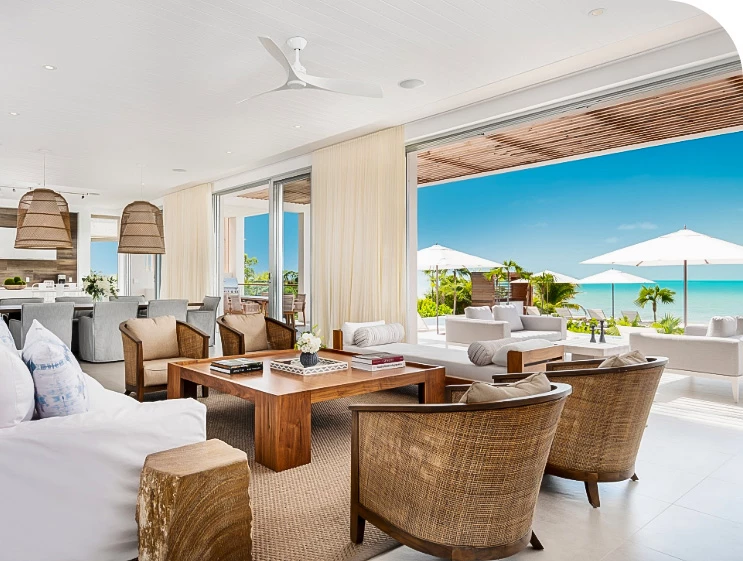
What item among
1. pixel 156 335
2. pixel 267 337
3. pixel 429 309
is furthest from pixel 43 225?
pixel 429 309

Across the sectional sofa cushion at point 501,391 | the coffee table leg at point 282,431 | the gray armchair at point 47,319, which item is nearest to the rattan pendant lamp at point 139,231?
the gray armchair at point 47,319

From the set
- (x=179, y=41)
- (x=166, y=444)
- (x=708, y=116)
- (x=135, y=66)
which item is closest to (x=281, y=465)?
(x=166, y=444)

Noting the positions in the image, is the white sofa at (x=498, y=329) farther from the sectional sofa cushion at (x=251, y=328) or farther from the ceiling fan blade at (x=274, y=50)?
the ceiling fan blade at (x=274, y=50)

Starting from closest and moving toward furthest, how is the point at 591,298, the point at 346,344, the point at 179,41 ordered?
the point at 179,41 < the point at 346,344 < the point at 591,298

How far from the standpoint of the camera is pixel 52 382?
2.01 m

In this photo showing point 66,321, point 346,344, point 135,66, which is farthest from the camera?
point 66,321

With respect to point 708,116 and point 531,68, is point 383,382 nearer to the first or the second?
point 531,68

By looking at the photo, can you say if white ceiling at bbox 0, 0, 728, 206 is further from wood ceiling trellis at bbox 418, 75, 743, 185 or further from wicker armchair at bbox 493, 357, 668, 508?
wicker armchair at bbox 493, 357, 668, 508

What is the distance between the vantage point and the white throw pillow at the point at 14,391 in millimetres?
1813

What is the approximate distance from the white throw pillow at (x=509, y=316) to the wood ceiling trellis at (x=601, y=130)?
2178 millimetres

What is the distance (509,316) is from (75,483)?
24.4 ft

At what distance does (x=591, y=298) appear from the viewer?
26.5m

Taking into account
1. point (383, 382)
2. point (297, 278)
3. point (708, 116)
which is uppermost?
point (708, 116)

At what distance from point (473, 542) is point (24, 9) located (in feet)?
13.3
